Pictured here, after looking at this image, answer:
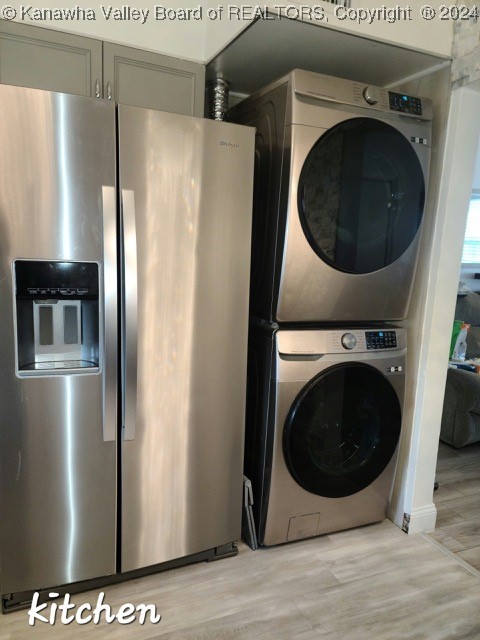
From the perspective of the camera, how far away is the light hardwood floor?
1586 mm

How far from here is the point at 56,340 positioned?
1590 mm

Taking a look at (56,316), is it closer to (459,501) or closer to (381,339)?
(381,339)

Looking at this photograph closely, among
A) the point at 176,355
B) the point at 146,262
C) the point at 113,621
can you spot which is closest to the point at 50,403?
the point at 176,355

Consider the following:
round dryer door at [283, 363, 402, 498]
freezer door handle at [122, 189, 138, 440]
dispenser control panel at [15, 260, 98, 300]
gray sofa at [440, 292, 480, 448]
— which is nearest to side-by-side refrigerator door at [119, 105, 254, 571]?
freezer door handle at [122, 189, 138, 440]

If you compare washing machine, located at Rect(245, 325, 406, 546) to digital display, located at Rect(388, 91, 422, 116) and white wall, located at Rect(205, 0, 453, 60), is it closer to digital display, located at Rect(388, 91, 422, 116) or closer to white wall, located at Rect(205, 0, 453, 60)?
digital display, located at Rect(388, 91, 422, 116)

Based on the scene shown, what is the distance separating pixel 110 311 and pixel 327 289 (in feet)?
2.74

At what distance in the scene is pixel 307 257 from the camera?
5.87 ft

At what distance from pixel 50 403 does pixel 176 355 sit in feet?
1.44

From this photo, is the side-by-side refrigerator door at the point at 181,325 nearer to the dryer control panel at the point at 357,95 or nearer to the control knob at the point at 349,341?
the dryer control panel at the point at 357,95

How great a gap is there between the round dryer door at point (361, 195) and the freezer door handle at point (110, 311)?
692 millimetres

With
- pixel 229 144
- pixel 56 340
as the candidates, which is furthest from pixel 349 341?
pixel 56 340

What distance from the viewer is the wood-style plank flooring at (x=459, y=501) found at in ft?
6.95

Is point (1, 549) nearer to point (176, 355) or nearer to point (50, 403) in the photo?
point (50, 403)

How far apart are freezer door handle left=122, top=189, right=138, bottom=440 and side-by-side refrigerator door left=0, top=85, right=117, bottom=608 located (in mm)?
39
